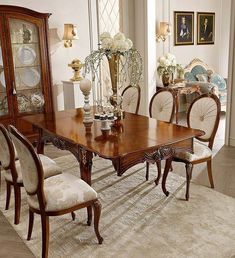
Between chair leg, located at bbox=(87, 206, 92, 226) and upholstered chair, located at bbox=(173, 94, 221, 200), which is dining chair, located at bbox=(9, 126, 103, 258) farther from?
upholstered chair, located at bbox=(173, 94, 221, 200)

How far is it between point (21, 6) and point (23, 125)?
1639 millimetres

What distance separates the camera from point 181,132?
2686 millimetres

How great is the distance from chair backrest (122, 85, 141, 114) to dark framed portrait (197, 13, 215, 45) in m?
3.93

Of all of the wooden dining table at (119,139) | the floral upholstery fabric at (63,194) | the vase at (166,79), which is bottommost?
the floral upholstery fabric at (63,194)

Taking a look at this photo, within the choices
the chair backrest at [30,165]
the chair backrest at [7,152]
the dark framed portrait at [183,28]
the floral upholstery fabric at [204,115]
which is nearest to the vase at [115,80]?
the floral upholstery fabric at [204,115]

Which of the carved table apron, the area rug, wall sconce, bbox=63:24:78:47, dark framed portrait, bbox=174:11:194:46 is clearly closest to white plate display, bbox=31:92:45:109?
wall sconce, bbox=63:24:78:47

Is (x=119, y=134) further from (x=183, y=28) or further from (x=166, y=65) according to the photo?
(x=183, y=28)

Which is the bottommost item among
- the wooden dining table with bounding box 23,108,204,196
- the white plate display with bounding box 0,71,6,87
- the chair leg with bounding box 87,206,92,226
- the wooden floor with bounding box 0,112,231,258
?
the wooden floor with bounding box 0,112,231,258

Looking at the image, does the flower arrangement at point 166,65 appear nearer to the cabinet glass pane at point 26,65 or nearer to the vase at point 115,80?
the cabinet glass pane at point 26,65

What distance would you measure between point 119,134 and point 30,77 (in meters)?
2.39

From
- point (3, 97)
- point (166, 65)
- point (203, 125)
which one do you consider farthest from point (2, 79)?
point (166, 65)

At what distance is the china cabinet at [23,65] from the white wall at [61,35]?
0.41m

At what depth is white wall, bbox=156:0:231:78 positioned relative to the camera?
6.58 meters

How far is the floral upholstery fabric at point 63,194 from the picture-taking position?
2180mm
